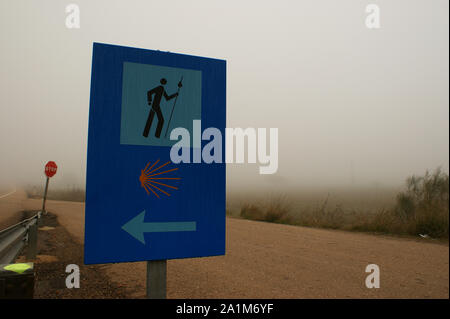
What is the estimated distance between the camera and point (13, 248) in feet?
11.8

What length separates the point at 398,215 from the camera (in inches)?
348

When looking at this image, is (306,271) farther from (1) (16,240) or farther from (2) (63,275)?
(1) (16,240)

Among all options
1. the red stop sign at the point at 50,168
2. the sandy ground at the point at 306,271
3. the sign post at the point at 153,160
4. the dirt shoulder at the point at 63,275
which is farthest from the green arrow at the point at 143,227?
the red stop sign at the point at 50,168

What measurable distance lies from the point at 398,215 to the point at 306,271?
5.63 meters

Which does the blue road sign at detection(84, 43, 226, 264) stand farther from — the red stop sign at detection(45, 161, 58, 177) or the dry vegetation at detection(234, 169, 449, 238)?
the dry vegetation at detection(234, 169, 449, 238)

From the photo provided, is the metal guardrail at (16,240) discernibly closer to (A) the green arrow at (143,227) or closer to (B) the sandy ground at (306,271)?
(B) the sandy ground at (306,271)

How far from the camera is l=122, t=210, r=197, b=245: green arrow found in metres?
1.88

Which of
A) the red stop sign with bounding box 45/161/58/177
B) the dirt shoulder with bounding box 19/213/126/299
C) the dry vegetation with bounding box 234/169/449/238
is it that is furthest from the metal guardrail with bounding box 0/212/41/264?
the dry vegetation with bounding box 234/169/449/238

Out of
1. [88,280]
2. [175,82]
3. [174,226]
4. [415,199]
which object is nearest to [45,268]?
[88,280]

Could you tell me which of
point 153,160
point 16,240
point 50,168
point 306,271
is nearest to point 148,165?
point 153,160

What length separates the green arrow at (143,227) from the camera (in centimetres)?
188

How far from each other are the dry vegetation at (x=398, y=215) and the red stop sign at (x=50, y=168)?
7751 millimetres

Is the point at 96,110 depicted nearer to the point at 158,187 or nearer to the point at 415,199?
the point at 158,187

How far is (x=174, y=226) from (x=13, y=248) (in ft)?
9.20
